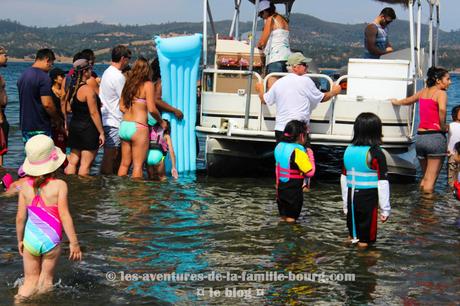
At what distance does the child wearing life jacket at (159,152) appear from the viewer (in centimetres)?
1007

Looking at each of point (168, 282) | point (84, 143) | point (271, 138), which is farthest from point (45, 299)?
point (271, 138)

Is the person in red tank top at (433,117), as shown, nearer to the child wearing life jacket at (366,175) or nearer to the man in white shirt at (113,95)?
the child wearing life jacket at (366,175)

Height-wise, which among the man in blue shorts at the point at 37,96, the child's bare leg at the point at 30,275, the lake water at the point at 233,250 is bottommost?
the lake water at the point at 233,250

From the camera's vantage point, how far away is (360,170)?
6.84m

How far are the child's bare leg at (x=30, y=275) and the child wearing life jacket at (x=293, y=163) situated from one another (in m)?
2.88

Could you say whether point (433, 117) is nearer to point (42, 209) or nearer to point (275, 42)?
point (275, 42)

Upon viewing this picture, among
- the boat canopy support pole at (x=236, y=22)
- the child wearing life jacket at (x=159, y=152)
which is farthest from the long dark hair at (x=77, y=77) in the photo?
the boat canopy support pole at (x=236, y=22)

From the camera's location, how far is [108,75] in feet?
32.7

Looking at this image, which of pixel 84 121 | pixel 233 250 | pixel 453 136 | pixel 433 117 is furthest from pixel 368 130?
pixel 84 121

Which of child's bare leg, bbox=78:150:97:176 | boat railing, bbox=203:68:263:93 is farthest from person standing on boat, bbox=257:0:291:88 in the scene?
child's bare leg, bbox=78:150:97:176

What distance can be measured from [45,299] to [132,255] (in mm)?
1399

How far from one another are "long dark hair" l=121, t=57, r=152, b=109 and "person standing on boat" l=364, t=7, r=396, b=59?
346 centimetres

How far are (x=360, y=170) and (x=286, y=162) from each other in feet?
3.29

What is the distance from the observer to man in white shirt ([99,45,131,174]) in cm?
996
